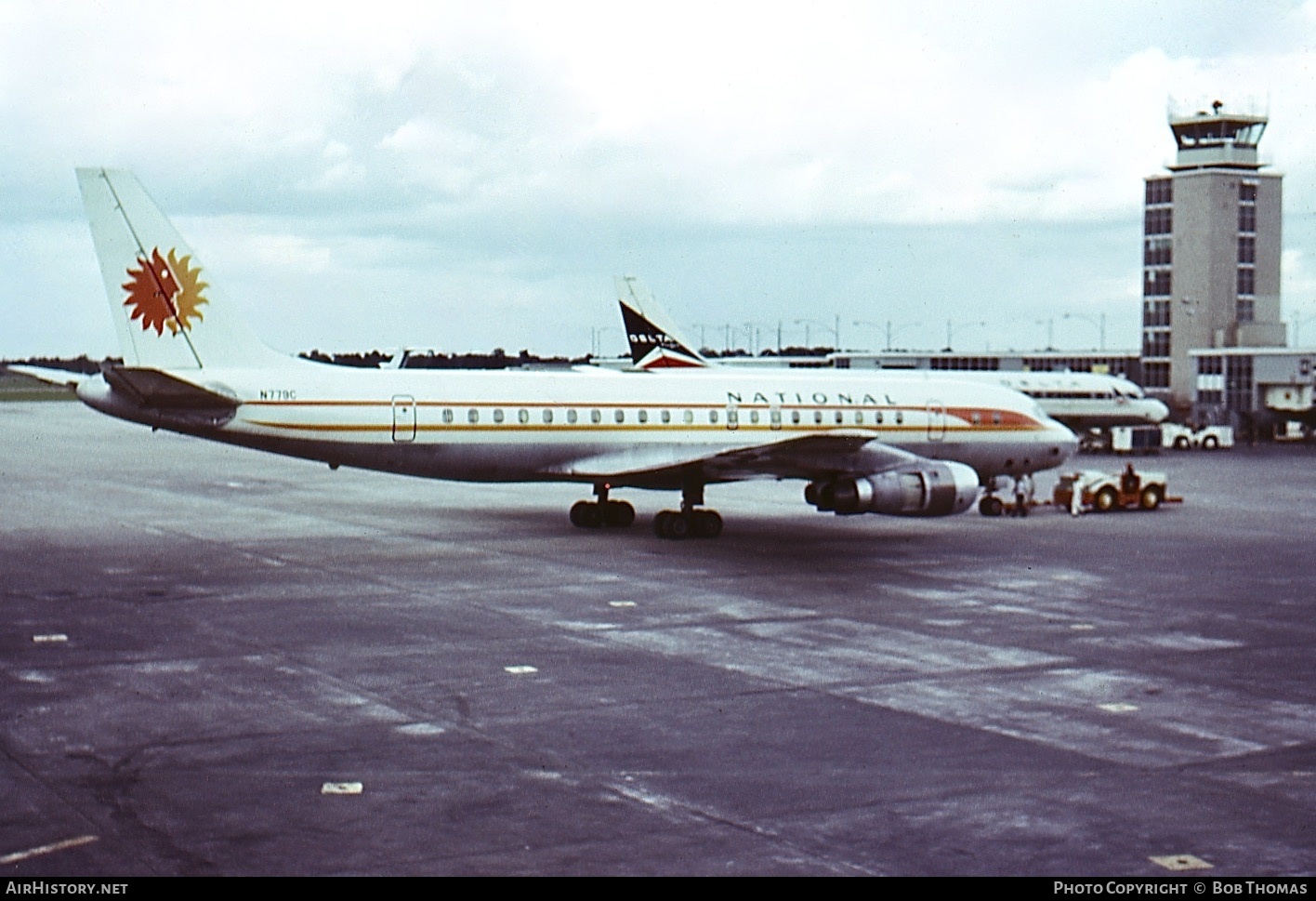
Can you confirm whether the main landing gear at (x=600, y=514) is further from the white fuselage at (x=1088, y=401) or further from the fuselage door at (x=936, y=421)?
the white fuselage at (x=1088, y=401)

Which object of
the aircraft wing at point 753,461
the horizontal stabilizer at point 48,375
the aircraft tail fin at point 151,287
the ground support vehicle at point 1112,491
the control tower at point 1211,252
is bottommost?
the ground support vehicle at point 1112,491

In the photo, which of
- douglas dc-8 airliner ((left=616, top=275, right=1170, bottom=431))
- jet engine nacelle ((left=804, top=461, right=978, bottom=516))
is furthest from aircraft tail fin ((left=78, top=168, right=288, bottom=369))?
douglas dc-8 airliner ((left=616, top=275, right=1170, bottom=431))

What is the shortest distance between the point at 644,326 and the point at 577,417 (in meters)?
42.1

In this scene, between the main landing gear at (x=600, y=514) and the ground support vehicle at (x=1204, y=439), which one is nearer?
the main landing gear at (x=600, y=514)

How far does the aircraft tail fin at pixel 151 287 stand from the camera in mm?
33250

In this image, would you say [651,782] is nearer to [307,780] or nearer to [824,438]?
[307,780]

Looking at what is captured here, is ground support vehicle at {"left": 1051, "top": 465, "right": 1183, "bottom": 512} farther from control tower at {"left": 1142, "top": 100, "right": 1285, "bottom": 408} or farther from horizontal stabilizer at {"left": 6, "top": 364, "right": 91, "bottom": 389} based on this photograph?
control tower at {"left": 1142, "top": 100, "right": 1285, "bottom": 408}

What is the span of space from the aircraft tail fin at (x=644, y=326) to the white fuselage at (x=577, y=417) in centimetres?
3601

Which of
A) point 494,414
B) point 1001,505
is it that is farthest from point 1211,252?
point 494,414

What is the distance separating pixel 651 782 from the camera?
14930 mm

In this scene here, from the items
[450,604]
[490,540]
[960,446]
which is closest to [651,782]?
[450,604]

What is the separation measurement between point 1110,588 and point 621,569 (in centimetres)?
957

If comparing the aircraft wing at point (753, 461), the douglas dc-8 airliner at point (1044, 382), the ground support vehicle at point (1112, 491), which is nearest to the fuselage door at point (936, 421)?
the aircraft wing at point (753, 461)
